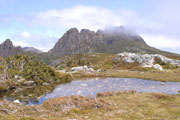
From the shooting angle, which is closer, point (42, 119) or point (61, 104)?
point (42, 119)

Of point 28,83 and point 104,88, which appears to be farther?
point 28,83

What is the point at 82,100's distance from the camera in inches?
926

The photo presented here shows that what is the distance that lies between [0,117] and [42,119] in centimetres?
491

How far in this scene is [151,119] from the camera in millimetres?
15977

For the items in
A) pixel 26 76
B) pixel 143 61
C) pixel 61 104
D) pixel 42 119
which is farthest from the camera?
pixel 143 61

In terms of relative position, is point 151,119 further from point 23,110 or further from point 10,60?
point 10,60

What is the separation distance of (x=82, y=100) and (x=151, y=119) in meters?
11.0

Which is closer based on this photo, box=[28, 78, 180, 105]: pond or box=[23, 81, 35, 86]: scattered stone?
box=[28, 78, 180, 105]: pond

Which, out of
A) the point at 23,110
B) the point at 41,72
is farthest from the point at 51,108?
the point at 41,72

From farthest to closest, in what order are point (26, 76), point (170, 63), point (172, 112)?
1. point (170, 63)
2. point (26, 76)
3. point (172, 112)

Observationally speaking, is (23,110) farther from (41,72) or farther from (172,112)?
(41,72)

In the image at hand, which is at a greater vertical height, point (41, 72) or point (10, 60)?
point (10, 60)

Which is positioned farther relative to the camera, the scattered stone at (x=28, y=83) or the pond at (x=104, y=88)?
the scattered stone at (x=28, y=83)

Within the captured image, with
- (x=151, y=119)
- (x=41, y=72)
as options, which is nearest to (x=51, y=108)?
(x=151, y=119)
